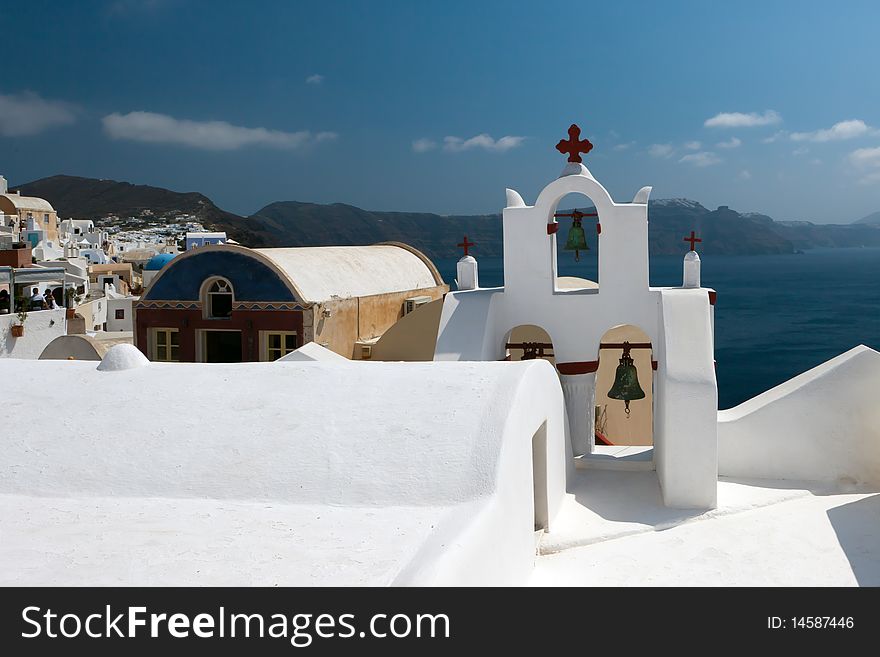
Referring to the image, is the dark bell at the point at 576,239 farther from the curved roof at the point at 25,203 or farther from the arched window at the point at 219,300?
the curved roof at the point at 25,203

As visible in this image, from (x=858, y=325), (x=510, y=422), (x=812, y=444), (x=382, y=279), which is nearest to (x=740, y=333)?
(x=858, y=325)

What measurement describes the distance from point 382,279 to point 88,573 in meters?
13.3

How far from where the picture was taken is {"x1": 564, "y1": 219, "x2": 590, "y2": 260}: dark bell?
11555 mm

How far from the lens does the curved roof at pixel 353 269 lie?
15.2 meters

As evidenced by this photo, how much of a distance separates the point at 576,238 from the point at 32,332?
19226 millimetres

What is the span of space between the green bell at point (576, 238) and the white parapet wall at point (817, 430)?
3.16 meters

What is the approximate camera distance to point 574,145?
1053cm

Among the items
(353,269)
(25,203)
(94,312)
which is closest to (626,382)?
(353,269)

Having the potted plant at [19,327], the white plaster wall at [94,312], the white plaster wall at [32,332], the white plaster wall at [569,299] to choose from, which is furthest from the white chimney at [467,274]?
the white plaster wall at [94,312]

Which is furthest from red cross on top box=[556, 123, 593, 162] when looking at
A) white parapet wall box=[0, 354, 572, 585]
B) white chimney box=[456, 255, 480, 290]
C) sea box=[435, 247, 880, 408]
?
sea box=[435, 247, 880, 408]

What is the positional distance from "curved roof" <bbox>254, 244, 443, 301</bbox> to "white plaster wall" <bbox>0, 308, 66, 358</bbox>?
37.9 ft

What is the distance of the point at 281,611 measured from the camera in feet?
13.3

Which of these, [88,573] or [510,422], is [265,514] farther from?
[510,422]

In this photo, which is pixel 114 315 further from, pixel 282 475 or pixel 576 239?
pixel 282 475
